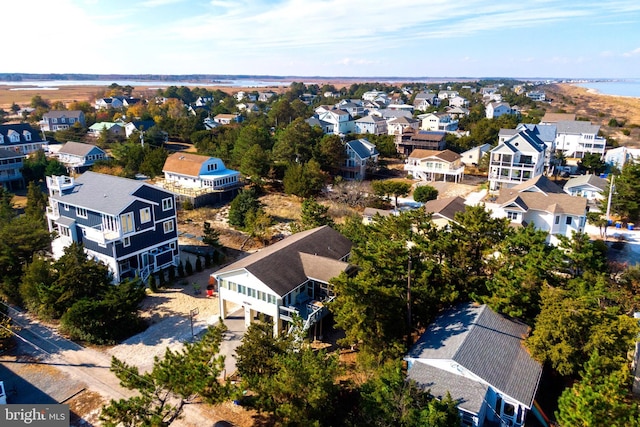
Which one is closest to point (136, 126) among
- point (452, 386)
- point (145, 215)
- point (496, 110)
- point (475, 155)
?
point (145, 215)

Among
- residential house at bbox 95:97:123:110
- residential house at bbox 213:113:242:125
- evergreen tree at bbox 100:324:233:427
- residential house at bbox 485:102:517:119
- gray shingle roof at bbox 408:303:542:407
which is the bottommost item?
gray shingle roof at bbox 408:303:542:407

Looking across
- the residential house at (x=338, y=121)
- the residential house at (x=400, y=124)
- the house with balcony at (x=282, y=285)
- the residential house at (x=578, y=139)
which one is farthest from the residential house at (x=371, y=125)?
the house with balcony at (x=282, y=285)

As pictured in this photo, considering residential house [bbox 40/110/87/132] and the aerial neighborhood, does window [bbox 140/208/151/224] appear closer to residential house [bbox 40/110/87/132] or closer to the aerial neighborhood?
the aerial neighborhood

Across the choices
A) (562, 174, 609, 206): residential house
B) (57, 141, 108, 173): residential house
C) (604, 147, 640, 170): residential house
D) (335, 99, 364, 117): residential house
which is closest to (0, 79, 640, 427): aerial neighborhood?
(562, 174, 609, 206): residential house

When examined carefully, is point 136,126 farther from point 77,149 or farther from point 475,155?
point 475,155

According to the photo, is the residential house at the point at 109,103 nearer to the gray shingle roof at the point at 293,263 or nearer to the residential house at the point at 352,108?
the residential house at the point at 352,108

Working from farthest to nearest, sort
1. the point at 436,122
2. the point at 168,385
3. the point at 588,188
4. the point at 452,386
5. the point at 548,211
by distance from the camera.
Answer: the point at 436,122
the point at 588,188
the point at 548,211
the point at 452,386
the point at 168,385

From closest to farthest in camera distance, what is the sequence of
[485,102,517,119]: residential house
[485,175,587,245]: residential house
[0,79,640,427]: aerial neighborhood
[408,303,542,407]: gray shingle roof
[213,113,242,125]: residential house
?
[0,79,640,427]: aerial neighborhood < [408,303,542,407]: gray shingle roof < [485,175,587,245]: residential house < [213,113,242,125]: residential house < [485,102,517,119]: residential house
